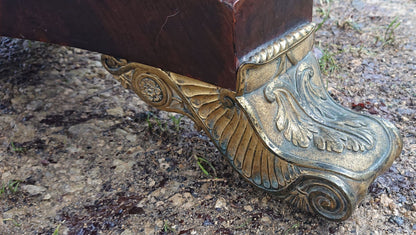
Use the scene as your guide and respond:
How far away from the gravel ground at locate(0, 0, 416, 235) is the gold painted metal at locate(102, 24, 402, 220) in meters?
0.16

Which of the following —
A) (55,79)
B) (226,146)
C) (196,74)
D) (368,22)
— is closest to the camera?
(196,74)

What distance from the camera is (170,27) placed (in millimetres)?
1430

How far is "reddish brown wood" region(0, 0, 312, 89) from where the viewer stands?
4.37 feet

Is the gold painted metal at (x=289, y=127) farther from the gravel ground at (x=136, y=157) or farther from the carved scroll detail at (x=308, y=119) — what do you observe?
the gravel ground at (x=136, y=157)

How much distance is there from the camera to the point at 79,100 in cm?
220

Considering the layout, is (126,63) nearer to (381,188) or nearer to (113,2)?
(113,2)

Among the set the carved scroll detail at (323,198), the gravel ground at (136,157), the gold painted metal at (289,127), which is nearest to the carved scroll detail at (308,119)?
the gold painted metal at (289,127)

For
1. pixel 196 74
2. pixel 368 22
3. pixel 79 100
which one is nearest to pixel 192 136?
pixel 196 74

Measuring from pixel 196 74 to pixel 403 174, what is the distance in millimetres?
886

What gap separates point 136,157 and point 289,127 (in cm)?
67

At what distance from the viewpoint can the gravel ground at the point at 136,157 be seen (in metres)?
1.53

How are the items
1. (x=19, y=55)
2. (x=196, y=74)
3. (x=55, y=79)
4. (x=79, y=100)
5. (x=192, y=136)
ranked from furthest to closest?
(x=19, y=55) → (x=55, y=79) → (x=79, y=100) → (x=192, y=136) → (x=196, y=74)

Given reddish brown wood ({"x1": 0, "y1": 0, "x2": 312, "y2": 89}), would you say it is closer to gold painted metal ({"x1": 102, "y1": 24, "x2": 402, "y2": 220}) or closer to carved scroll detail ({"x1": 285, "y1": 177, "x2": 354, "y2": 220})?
gold painted metal ({"x1": 102, "y1": 24, "x2": 402, "y2": 220})

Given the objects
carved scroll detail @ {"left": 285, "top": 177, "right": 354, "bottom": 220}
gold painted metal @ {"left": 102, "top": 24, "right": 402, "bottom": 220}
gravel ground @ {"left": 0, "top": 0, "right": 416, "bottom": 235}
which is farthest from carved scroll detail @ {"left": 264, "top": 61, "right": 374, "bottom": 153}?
gravel ground @ {"left": 0, "top": 0, "right": 416, "bottom": 235}
